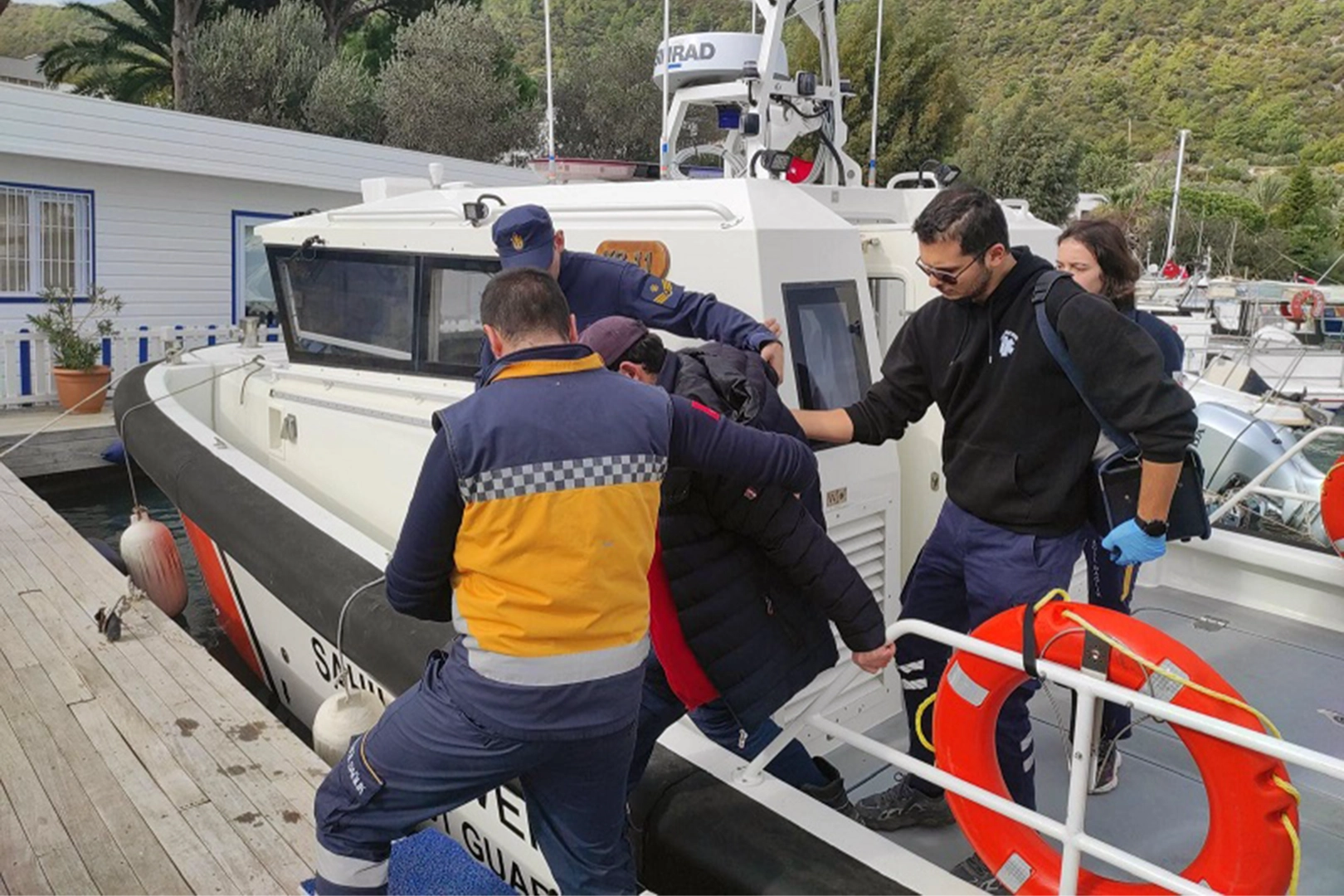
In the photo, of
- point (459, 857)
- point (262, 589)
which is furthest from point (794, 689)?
point (262, 589)

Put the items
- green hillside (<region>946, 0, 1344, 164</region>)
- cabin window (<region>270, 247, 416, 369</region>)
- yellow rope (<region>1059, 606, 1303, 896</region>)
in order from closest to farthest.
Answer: yellow rope (<region>1059, 606, 1303, 896</region>), cabin window (<region>270, 247, 416, 369</region>), green hillside (<region>946, 0, 1344, 164</region>)

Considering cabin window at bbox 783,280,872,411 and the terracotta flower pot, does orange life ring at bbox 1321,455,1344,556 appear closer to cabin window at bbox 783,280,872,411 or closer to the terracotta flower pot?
cabin window at bbox 783,280,872,411

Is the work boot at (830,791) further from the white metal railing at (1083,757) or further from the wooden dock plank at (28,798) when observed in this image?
the wooden dock plank at (28,798)

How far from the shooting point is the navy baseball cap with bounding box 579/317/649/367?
2.21 meters

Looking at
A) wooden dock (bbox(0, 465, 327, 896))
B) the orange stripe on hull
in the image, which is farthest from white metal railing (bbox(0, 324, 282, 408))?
wooden dock (bbox(0, 465, 327, 896))

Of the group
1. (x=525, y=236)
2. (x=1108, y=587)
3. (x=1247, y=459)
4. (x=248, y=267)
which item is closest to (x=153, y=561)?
(x=525, y=236)

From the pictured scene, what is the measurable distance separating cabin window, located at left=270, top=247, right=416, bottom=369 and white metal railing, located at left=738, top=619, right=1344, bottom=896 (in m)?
2.66

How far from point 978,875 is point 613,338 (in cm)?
152

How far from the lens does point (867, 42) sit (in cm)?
3234

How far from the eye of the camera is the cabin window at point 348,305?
162 inches

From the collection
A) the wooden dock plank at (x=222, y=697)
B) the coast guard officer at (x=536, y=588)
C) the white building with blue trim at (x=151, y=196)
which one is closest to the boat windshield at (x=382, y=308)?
the wooden dock plank at (x=222, y=697)

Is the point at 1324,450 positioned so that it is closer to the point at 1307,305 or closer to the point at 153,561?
the point at 1307,305

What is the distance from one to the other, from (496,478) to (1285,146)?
74.6 metres

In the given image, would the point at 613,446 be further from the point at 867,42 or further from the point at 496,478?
the point at 867,42
